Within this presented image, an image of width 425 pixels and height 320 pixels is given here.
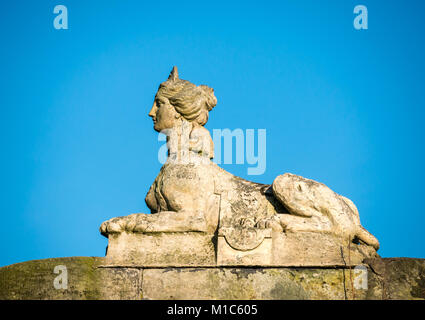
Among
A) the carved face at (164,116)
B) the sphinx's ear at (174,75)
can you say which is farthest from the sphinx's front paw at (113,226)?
the sphinx's ear at (174,75)

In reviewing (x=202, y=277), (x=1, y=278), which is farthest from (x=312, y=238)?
(x=1, y=278)

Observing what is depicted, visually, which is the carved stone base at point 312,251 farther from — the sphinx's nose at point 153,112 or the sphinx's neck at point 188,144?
the sphinx's nose at point 153,112

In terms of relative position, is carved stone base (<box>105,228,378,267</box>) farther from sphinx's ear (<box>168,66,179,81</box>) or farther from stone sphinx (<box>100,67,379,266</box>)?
sphinx's ear (<box>168,66,179,81</box>)

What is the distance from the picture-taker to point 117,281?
1157cm

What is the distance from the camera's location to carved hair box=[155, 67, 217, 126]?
13289 millimetres

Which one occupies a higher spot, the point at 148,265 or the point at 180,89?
the point at 180,89

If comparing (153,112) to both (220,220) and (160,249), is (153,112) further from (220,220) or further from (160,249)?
(160,249)

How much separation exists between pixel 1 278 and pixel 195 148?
4138 mm

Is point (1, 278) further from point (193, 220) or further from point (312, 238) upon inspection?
point (312, 238)

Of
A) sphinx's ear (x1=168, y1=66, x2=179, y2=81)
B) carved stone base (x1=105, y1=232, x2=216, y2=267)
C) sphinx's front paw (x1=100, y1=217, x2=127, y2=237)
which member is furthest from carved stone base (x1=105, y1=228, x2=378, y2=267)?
sphinx's ear (x1=168, y1=66, x2=179, y2=81)

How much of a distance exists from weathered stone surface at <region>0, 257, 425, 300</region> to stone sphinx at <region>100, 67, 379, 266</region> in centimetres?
18

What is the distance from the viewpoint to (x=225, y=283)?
1130 cm
